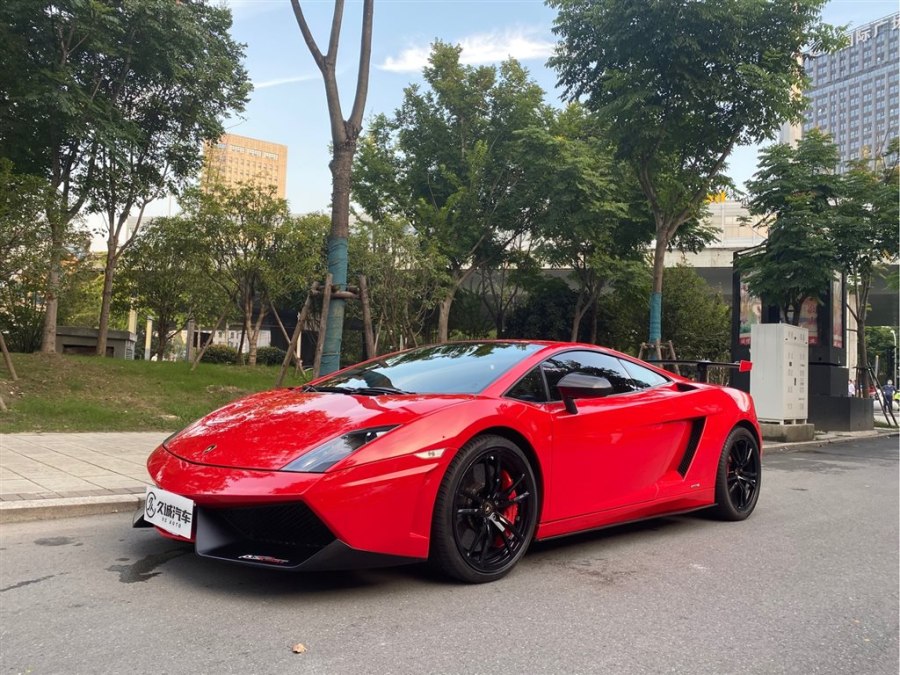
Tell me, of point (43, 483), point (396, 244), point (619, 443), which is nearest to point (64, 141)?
point (396, 244)

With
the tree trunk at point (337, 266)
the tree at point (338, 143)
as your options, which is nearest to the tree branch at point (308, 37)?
the tree at point (338, 143)

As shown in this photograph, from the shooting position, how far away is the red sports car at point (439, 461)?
318cm

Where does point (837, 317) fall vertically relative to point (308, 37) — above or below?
below

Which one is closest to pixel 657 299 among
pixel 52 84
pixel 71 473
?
pixel 71 473

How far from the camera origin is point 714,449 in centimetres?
520

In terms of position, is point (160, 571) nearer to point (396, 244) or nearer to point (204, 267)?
point (396, 244)

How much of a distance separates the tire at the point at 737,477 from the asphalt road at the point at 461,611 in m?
0.51

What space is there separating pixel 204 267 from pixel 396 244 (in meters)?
5.63

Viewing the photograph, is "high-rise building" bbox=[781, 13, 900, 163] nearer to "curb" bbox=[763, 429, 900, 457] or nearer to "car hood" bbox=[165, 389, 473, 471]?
"curb" bbox=[763, 429, 900, 457]

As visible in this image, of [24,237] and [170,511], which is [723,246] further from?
[170,511]

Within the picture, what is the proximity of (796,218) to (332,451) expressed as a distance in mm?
14035

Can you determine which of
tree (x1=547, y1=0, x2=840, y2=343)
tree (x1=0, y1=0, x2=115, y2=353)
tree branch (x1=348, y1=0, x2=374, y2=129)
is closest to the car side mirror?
tree branch (x1=348, y1=0, x2=374, y2=129)

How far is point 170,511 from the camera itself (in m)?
3.41

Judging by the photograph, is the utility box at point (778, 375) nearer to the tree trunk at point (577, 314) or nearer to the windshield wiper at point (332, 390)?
the windshield wiper at point (332, 390)
